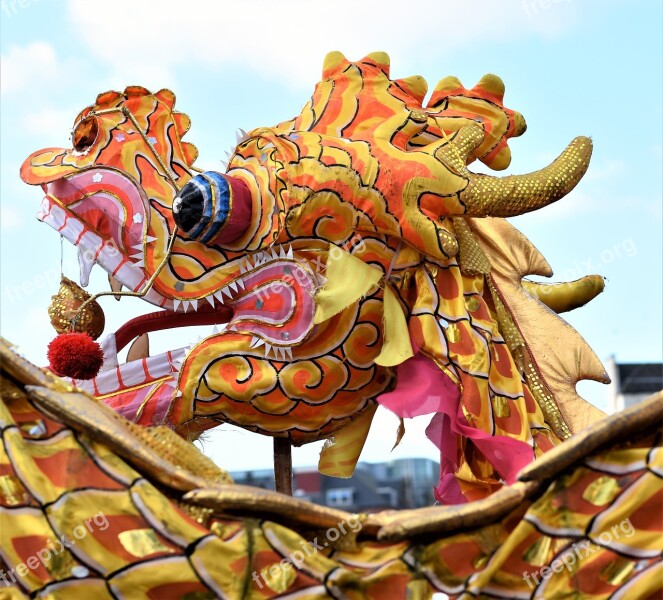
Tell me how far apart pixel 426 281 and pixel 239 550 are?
3.82ft

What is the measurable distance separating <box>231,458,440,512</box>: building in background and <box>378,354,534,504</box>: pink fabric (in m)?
11.4

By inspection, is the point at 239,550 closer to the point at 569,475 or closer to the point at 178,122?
the point at 569,475

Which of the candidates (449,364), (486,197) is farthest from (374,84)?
(449,364)

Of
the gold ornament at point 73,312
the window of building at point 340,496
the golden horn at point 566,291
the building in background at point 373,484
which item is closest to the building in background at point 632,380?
the building in background at point 373,484

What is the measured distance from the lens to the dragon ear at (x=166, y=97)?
3414mm

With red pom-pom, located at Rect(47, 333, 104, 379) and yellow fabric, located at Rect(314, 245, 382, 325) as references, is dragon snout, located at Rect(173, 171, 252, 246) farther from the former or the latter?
red pom-pom, located at Rect(47, 333, 104, 379)

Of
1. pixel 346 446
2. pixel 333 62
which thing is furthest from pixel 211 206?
pixel 346 446

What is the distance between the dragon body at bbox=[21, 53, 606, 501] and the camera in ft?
9.96

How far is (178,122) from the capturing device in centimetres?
343

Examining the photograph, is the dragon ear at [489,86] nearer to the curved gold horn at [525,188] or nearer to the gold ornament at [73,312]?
the curved gold horn at [525,188]

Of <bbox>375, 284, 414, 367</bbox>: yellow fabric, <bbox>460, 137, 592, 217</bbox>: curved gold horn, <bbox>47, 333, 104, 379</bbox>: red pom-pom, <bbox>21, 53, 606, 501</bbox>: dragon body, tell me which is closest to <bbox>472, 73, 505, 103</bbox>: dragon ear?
<bbox>21, 53, 606, 501</bbox>: dragon body

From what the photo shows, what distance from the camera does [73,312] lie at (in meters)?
3.22

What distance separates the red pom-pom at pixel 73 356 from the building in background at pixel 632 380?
14339 mm

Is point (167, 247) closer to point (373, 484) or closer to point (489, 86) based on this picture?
point (489, 86)
